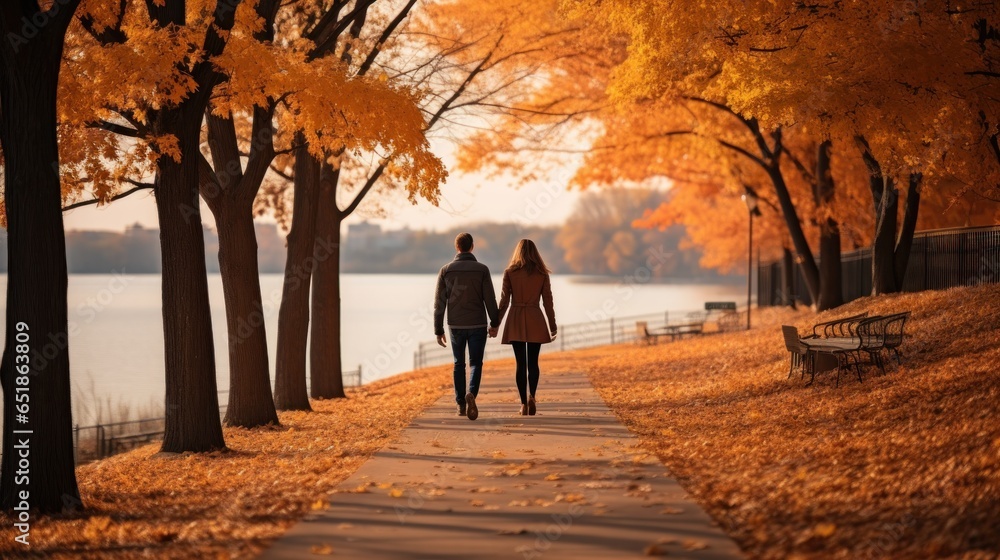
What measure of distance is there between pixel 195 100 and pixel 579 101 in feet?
48.9

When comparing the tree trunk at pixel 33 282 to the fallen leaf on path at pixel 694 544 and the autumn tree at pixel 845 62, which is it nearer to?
the fallen leaf on path at pixel 694 544

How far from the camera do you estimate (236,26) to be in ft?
41.1

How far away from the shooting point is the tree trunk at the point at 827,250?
26.3 meters

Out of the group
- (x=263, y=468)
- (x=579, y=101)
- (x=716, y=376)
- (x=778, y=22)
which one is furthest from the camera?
(x=579, y=101)

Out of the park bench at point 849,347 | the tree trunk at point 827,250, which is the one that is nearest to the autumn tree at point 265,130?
the park bench at point 849,347

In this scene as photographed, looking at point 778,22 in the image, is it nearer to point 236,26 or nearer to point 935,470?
point 236,26

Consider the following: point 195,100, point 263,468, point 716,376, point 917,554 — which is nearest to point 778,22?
point 716,376

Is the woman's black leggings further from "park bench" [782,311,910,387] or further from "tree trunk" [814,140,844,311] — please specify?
"tree trunk" [814,140,844,311]

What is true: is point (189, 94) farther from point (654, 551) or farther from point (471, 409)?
point (654, 551)

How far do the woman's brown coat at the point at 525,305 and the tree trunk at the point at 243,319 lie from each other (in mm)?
3695

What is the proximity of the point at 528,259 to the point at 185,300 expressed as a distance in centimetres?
405

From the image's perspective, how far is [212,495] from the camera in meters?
8.37

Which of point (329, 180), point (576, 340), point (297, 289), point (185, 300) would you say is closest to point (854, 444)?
point (185, 300)

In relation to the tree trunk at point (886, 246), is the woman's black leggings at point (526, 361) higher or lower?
lower
